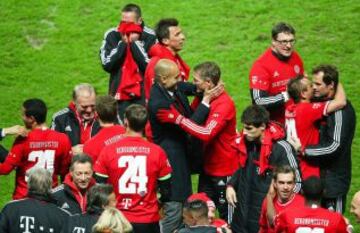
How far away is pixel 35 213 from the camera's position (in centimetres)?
1017

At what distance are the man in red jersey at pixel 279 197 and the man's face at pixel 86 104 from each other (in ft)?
8.10

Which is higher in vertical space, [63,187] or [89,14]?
[89,14]

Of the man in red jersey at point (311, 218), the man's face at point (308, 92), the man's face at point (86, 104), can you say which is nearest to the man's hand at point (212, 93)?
the man's face at point (308, 92)

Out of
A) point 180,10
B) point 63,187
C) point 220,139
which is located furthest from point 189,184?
point 180,10

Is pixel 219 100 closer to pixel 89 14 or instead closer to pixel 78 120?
pixel 78 120

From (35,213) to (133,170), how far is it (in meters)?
1.11

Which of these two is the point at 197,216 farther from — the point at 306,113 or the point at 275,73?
the point at 275,73

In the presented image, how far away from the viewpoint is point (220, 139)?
12289 mm

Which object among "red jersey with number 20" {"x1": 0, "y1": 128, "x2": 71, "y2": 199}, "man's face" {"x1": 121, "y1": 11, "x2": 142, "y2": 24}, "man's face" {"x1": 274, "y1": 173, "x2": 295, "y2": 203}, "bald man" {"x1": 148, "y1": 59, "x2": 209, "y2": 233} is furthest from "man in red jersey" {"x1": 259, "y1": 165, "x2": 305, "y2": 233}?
"man's face" {"x1": 121, "y1": 11, "x2": 142, "y2": 24}

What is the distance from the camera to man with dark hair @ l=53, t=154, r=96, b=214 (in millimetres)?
10953

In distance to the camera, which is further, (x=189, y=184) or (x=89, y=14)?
(x=89, y=14)

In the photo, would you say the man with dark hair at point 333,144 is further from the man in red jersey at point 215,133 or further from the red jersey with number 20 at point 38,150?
the red jersey with number 20 at point 38,150

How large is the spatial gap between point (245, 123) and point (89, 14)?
7.47 metres

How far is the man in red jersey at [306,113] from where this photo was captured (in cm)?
1183
